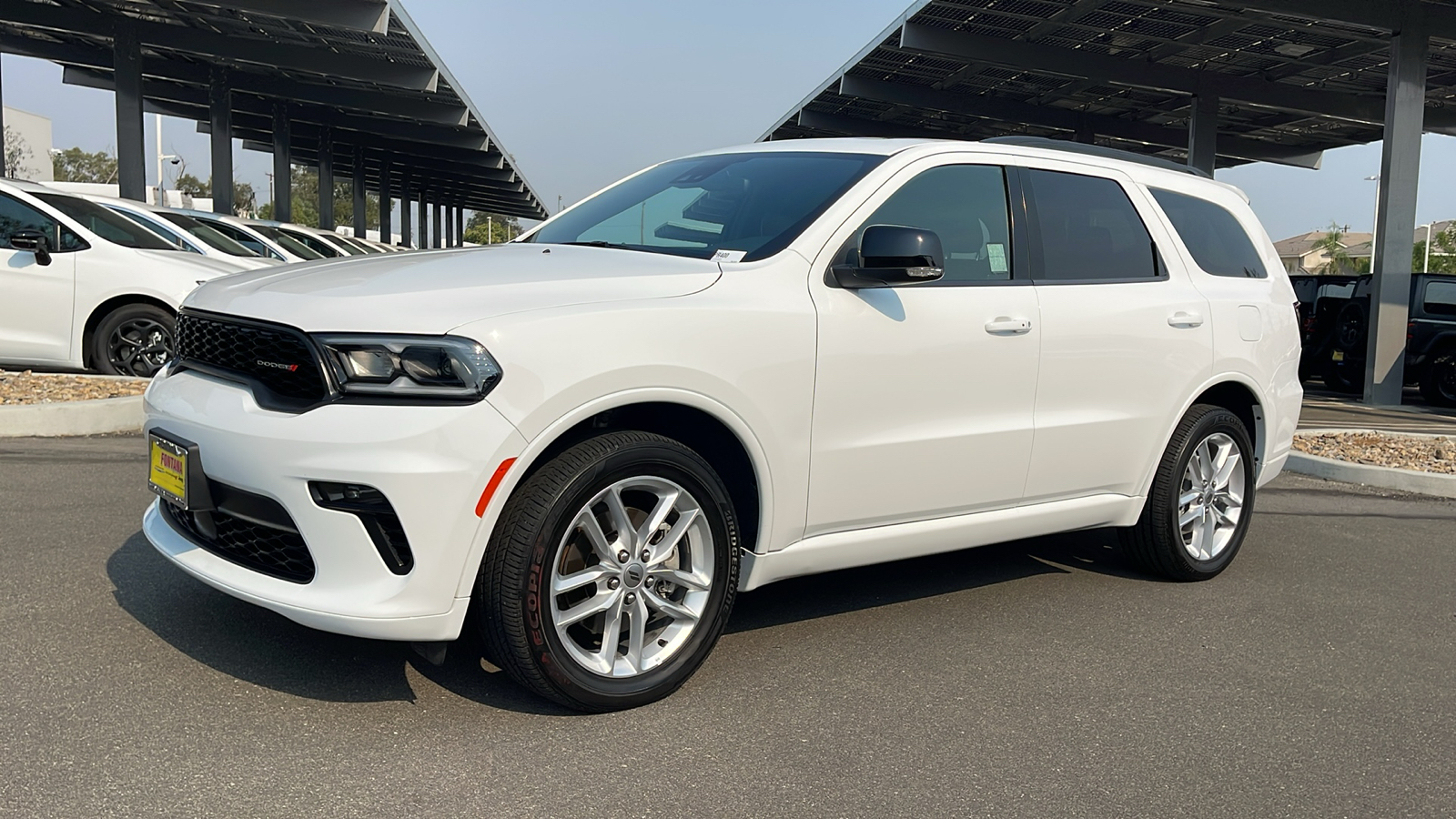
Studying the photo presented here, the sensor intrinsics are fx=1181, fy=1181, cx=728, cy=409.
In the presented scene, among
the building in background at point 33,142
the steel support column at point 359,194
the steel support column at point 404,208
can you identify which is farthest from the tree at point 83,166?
the steel support column at point 359,194

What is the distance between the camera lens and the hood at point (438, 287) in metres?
3.13

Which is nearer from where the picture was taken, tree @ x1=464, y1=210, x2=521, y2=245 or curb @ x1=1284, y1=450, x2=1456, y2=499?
curb @ x1=1284, y1=450, x2=1456, y2=499

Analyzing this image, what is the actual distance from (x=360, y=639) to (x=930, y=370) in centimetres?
212

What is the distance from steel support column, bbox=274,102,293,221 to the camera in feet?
105

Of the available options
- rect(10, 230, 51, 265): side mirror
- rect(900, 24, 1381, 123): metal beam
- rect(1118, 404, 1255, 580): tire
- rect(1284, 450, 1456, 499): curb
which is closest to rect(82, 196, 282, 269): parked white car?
rect(10, 230, 51, 265): side mirror

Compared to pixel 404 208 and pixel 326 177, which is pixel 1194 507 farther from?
pixel 404 208

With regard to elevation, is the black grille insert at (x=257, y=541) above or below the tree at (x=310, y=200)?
below

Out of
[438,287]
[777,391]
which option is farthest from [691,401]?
[438,287]

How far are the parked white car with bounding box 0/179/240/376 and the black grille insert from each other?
616 cm

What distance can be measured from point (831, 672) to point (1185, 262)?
8.39 ft

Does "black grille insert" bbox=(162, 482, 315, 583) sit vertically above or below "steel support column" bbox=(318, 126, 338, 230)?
below

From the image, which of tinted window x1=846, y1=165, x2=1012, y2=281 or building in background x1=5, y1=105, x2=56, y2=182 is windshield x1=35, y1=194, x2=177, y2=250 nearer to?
tinted window x1=846, y1=165, x2=1012, y2=281

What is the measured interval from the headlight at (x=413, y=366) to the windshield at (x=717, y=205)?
1.08 m

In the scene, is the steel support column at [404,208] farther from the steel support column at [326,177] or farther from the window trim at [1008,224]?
the window trim at [1008,224]
